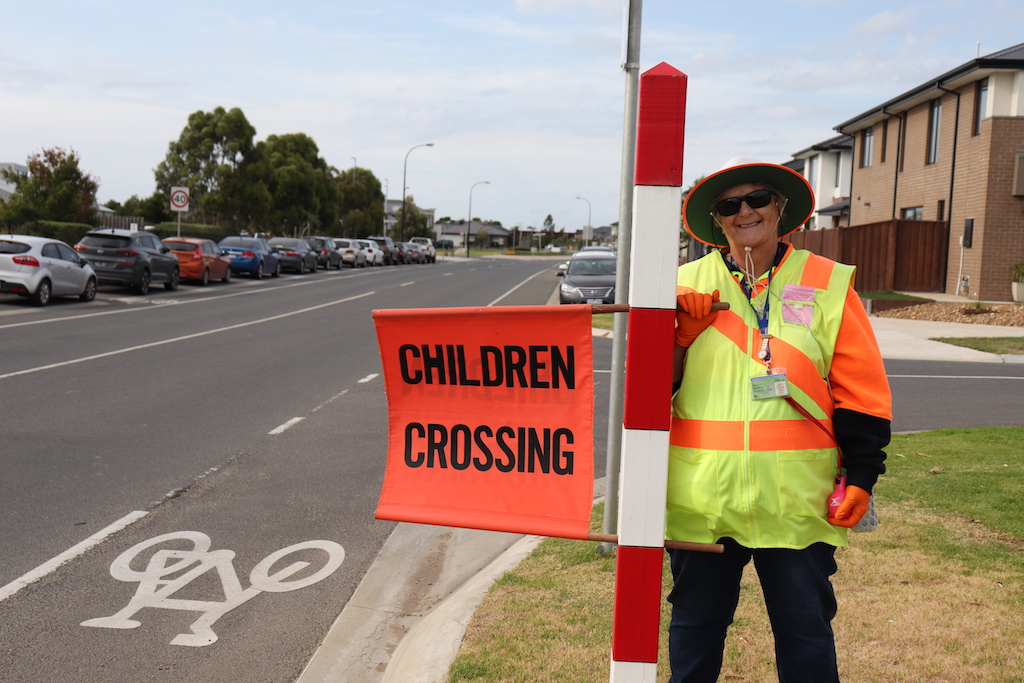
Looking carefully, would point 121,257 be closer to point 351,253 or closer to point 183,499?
point 183,499

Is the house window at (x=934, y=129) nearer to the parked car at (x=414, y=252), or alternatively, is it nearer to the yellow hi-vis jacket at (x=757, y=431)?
the yellow hi-vis jacket at (x=757, y=431)

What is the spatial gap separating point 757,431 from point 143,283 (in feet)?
75.8

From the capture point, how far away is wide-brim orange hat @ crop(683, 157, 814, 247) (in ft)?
8.41

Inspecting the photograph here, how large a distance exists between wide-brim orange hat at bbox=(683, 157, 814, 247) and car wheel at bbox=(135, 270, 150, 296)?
73.6ft

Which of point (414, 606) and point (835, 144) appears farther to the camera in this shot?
point (835, 144)

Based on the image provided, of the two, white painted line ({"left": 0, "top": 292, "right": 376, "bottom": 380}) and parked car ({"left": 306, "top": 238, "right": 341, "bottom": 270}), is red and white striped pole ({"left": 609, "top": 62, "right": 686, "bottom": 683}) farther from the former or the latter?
parked car ({"left": 306, "top": 238, "right": 341, "bottom": 270})

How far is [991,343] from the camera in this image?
16.0m

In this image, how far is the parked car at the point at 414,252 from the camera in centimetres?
5884

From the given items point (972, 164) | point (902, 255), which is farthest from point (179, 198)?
point (972, 164)

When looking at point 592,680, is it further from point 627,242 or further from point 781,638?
point 627,242

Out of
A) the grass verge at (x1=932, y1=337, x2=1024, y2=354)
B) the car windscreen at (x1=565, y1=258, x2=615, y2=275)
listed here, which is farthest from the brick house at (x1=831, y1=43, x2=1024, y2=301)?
the car windscreen at (x1=565, y1=258, x2=615, y2=275)

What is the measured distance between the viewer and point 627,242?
4.75 meters

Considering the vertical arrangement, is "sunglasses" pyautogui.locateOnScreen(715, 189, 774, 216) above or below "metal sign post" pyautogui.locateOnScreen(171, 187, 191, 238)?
below

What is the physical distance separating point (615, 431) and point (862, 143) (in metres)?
33.1
